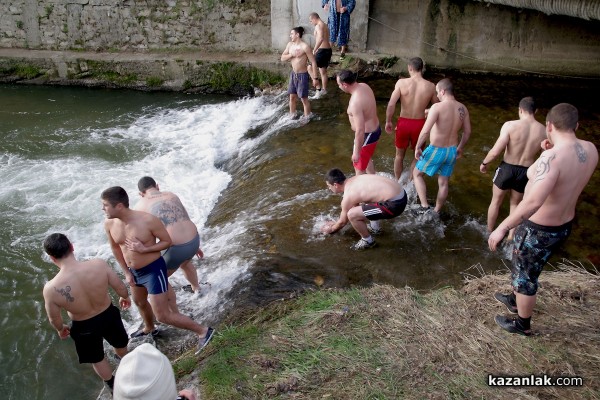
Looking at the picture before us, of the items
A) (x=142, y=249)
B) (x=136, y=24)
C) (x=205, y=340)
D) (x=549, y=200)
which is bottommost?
(x=205, y=340)

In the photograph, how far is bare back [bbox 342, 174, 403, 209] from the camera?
16.4ft

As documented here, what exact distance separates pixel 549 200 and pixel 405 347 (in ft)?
5.18

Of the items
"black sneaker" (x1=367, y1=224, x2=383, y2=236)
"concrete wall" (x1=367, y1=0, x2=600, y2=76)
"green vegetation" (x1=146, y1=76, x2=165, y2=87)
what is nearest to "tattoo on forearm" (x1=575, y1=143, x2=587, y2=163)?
"black sneaker" (x1=367, y1=224, x2=383, y2=236)

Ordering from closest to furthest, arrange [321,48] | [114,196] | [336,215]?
[114,196] < [336,215] < [321,48]

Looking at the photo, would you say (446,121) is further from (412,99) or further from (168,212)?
(168,212)

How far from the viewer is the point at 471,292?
176 inches

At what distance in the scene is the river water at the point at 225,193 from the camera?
5.13 m

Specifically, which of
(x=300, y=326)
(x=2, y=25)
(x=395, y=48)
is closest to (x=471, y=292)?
(x=300, y=326)

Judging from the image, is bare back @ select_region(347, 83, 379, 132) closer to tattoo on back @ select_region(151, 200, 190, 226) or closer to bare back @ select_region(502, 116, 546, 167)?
bare back @ select_region(502, 116, 546, 167)

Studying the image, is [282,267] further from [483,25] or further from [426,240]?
[483,25]

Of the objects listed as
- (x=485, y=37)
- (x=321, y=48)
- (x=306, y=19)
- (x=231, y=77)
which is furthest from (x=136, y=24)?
(x=485, y=37)

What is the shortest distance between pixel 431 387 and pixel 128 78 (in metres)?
11.7

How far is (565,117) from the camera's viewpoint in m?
3.27

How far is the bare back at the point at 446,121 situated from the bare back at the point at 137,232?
10.2ft
